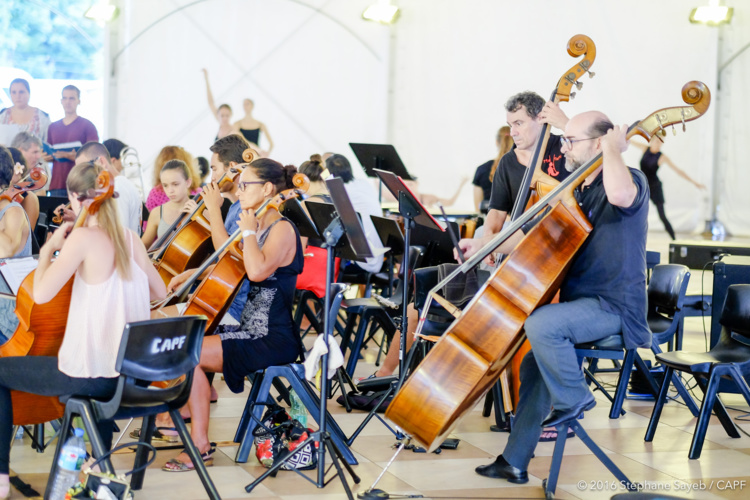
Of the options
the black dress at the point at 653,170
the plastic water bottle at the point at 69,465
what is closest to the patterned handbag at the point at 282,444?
the plastic water bottle at the point at 69,465

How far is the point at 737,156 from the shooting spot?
11.5m

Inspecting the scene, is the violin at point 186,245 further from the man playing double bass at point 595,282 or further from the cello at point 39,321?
the man playing double bass at point 595,282

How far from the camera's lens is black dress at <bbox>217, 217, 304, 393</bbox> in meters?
3.65

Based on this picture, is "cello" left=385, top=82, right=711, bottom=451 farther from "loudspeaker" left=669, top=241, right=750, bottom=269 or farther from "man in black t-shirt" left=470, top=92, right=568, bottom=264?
"loudspeaker" left=669, top=241, right=750, bottom=269

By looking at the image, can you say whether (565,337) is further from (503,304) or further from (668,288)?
(668,288)

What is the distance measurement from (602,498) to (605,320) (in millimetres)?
719

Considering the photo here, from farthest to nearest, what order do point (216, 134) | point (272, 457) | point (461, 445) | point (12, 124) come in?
point (216, 134) → point (12, 124) → point (461, 445) → point (272, 457)

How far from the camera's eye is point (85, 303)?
305 centimetres

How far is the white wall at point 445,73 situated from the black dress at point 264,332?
756 cm

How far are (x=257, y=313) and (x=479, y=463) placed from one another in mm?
1185

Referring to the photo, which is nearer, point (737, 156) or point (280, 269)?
point (280, 269)

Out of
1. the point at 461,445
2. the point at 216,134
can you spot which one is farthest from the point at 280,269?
the point at 216,134

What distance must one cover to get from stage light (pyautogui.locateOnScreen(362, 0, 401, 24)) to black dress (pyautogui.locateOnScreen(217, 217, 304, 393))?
8.09 m

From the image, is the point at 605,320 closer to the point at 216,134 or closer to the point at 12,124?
the point at 12,124
